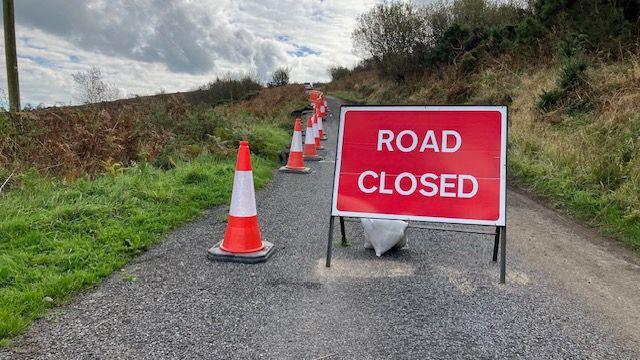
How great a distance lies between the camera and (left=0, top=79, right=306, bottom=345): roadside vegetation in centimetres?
348

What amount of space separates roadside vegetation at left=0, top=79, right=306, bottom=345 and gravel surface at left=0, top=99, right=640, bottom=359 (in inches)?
10.6

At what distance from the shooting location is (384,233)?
4.26 m

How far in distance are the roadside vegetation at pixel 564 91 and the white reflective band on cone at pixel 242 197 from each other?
13.2 feet

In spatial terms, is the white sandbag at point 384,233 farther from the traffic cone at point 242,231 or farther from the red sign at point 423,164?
the traffic cone at point 242,231

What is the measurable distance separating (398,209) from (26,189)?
423 cm

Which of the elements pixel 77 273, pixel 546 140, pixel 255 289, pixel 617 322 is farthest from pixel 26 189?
pixel 546 140

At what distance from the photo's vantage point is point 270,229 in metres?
5.01

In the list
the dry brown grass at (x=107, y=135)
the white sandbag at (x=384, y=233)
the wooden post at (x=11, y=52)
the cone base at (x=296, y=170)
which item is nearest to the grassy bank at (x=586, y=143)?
the white sandbag at (x=384, y=233)

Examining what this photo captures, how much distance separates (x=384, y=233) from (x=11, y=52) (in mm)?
9558

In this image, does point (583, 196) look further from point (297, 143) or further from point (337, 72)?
point (337, 72)

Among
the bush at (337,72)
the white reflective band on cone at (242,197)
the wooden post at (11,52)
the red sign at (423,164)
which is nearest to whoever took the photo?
the red sign at (423,164)

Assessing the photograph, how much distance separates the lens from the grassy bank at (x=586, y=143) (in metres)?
5.92

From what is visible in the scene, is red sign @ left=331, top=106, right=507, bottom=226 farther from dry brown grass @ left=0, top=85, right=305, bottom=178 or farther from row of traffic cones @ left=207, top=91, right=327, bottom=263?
dry brown grass @ left=0, top=85, right=305, bottom=178

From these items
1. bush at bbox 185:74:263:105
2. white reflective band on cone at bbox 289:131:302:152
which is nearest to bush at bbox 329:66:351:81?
bush at bbox 185:74:263:105
